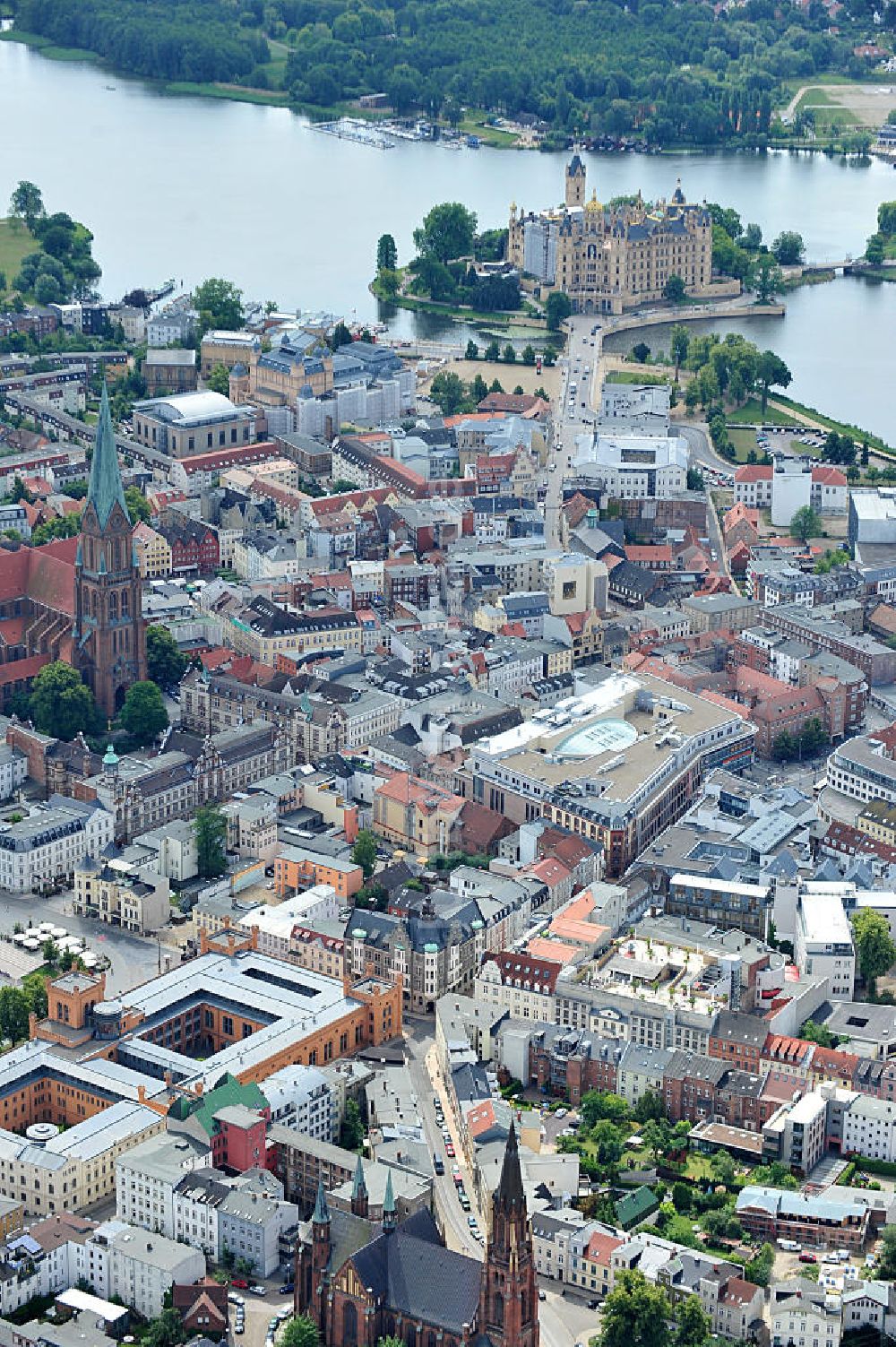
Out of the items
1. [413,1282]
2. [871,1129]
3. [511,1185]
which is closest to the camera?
[511,1185]

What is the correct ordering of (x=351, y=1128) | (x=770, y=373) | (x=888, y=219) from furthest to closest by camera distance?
(x=888, y=219), (x=770, y=373), (x=351, y=1128)

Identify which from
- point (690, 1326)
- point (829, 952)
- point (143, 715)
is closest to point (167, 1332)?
point (690, 1326)

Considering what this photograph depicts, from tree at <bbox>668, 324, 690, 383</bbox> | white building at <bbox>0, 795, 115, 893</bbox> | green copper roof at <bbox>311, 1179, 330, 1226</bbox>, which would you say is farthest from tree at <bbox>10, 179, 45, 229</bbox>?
green copper roof at <bbox>311, 1179, 330, 1226</bbox>

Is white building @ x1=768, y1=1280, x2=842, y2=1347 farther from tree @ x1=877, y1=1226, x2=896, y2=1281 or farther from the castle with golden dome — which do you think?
the castle with golden dome

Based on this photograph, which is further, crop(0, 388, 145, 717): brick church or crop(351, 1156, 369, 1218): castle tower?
crop(0, 388, 145, 717): brick church

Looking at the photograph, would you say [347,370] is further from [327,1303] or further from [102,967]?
Answer: [327,1303]

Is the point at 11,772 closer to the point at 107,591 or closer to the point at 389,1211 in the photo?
the point at 107,591

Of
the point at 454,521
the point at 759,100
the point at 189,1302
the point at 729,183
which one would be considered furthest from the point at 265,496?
the point at 759,100
